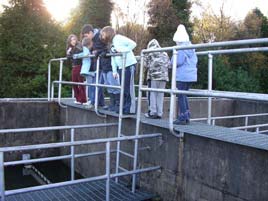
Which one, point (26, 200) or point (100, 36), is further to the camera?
point (100, 36)

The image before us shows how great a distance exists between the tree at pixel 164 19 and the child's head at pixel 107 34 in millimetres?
12064

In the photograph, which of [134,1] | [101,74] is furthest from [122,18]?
[101,74]

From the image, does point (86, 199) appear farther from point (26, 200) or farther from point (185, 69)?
point (185, 69)

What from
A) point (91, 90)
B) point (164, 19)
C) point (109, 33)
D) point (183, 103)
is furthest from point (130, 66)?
point (164, 19)

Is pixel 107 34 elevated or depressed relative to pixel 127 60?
elevated

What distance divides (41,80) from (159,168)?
848 centimetres

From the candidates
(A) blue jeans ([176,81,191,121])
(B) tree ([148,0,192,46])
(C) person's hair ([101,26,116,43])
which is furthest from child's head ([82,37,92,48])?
(B) tree ([148,0,192,46])

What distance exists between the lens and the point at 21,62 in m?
12.5

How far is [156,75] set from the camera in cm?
561

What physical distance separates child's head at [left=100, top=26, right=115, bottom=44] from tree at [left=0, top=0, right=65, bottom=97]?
23.0 ft

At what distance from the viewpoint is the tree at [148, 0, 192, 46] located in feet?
58.7

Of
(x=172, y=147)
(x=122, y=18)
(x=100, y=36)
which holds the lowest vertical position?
(x=172, y=147)

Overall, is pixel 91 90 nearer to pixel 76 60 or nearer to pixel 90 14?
pixel 76 60

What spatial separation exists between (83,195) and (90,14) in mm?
14073
